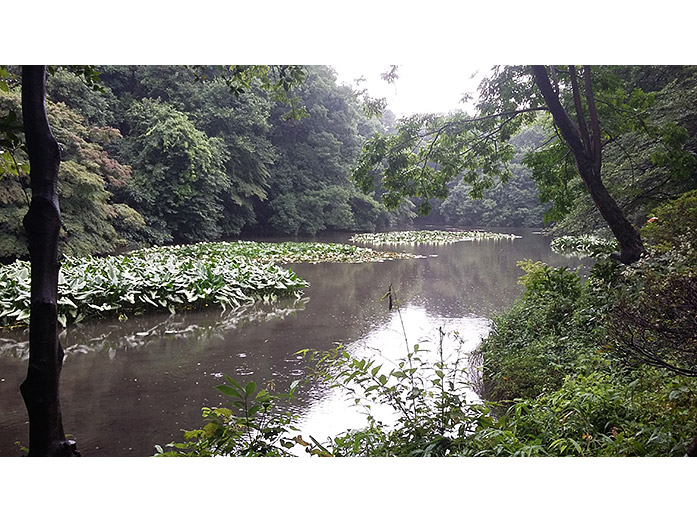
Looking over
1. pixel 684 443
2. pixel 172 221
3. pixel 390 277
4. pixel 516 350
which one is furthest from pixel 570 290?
pixel 172 221

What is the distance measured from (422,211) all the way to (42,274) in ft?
9.04

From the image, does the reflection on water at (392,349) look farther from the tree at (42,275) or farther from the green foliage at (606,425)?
the tree at (42,275)

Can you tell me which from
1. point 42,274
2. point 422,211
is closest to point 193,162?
point 422,211

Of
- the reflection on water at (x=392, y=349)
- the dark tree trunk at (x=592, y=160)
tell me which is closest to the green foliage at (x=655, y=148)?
the dark tree trunk at (x=592, y=160)

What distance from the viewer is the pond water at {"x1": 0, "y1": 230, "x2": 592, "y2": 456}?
221 centimetres

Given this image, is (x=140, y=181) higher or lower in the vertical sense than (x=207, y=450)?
higher

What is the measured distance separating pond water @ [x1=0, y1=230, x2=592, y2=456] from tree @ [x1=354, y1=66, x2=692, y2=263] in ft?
3.41

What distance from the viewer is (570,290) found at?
380 centimetres

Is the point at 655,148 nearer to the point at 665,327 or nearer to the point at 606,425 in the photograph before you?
the point at 665,327

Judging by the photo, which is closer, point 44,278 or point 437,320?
point 44,278

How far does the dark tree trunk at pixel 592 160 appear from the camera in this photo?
10.6ft

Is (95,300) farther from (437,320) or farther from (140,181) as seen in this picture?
(437,320)

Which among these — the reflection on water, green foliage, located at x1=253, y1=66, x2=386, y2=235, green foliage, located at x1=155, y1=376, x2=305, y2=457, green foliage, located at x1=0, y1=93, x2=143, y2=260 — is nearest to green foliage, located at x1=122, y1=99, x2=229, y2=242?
green foliage, located at x1=0, y1=93, x2=143, y2=260
